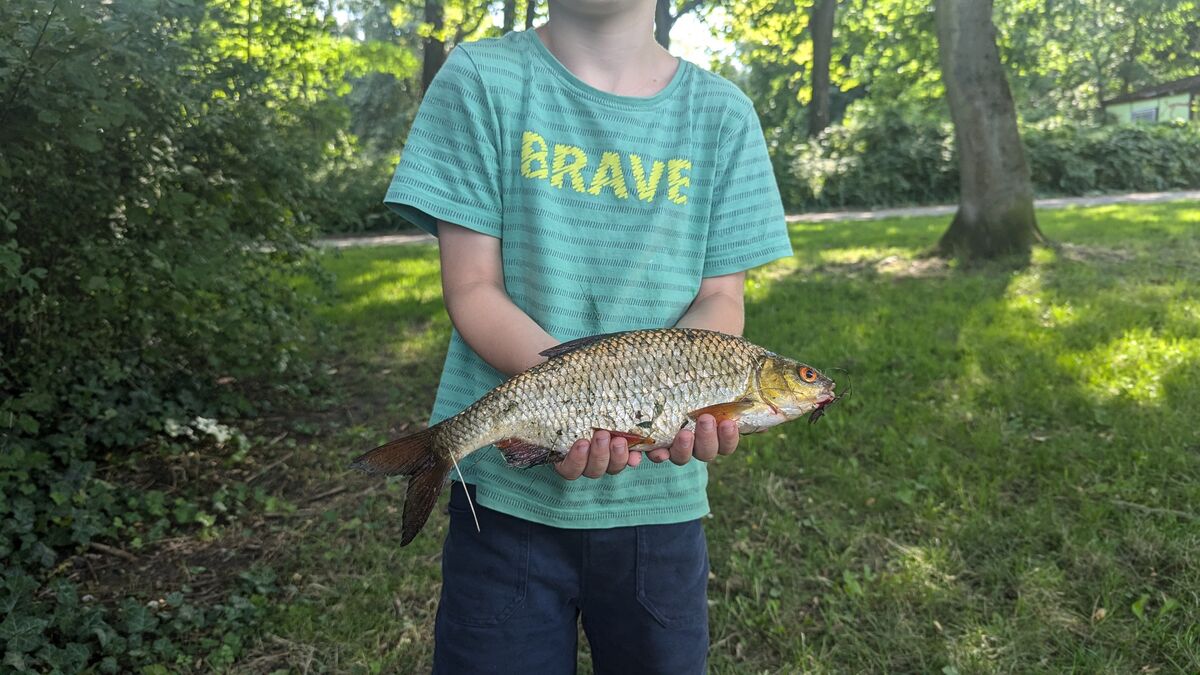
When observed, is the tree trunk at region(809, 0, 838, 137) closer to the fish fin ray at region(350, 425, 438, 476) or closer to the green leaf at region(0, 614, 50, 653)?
the green leaf at region(0, 614, 50, 653)

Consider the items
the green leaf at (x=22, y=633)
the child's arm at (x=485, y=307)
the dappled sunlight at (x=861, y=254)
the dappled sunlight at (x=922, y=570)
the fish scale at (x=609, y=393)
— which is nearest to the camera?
the fish scale at (x=609, y=393)

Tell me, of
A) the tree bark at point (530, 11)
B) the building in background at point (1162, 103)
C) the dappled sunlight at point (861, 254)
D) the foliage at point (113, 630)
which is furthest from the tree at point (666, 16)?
the building in background at point (1162, 103)

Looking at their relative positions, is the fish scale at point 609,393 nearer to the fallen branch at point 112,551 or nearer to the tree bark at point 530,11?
the fallen branch at point 112,551

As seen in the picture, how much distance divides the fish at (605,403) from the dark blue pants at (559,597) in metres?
0.25

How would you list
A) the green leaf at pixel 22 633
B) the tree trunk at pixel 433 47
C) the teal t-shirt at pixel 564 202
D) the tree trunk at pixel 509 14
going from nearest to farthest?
the teal t-shirt at pixel 564 202, the green leaf at pixel 22 633, the tree trunk at pixel 509 14, the tree trunk at pixel 433 47

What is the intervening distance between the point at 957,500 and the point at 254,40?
6.18 m

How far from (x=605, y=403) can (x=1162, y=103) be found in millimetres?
49491

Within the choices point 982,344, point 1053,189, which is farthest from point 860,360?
point 1053,189

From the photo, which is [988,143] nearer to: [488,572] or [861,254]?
[861,254]

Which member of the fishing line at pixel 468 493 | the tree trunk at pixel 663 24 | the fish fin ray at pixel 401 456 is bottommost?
the fishing line at pixel 468 493

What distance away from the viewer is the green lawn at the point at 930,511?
128 inches

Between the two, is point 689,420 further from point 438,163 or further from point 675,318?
point 438,163

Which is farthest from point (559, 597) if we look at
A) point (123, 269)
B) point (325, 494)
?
point (123, 269)

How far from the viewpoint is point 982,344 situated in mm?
6352
